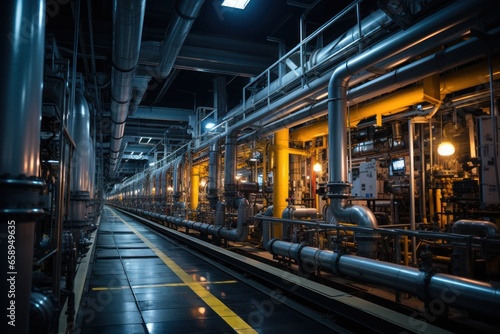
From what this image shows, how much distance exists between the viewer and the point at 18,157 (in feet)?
5.96

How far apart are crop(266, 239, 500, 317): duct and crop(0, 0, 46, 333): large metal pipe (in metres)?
3.74

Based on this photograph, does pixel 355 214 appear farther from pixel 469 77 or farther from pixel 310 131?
pixel 310 131

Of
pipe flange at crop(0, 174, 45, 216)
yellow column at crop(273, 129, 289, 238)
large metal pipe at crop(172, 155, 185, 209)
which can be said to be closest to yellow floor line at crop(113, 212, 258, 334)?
yellow column at crop(273, 129, 289, 238)

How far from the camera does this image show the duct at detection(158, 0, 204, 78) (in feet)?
20.4

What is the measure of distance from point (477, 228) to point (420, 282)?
162 cm

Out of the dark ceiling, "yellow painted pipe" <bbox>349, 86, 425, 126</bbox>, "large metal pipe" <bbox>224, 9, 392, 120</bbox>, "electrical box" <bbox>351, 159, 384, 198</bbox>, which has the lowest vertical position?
"electrical box" <bbox>351, 159, 384, 198</bbox>

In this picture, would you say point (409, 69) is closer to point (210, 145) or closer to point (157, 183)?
point (210, 145)

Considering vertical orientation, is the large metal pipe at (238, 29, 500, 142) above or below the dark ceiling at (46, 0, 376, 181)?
below

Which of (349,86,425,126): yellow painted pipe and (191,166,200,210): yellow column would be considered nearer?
(349,86,425,126): yellow painted pipe

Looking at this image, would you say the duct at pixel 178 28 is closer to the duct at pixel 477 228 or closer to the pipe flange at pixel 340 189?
the pipe flange at pixel 340 189

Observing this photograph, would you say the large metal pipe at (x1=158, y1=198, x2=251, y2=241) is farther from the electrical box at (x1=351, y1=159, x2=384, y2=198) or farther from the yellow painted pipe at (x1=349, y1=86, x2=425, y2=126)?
the yellow painted pipe at (x1=349, y1=86, x2=425, y2=126)

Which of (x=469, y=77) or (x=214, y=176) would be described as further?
(x=214, y=176)

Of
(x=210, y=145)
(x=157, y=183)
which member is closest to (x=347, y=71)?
(x=210, y=145)

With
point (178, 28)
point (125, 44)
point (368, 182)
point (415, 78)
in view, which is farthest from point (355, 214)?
point (125, 44)
